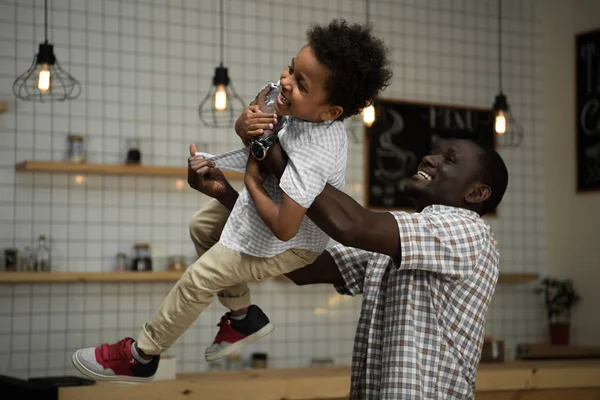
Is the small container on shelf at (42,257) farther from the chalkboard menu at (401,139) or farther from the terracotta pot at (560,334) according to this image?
the terracotta pot at (560,334)

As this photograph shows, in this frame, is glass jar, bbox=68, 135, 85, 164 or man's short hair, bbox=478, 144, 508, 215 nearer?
man's short hair, bbox=478, 144, 508, 215

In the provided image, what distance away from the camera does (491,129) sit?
6426 millimetres

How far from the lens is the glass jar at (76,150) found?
196 inches

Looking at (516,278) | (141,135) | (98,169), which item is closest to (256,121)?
(98,169)

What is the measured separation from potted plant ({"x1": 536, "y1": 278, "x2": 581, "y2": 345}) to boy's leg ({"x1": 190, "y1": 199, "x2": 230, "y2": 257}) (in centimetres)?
431

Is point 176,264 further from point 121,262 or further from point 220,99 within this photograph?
point 220,99

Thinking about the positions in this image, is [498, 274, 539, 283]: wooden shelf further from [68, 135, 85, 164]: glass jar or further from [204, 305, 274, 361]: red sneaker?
[204, 305, 274, 361]: red sneaker

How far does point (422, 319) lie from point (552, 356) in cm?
289

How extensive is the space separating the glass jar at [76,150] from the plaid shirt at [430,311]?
3.07 m

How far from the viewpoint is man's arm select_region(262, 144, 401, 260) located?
1.99 meters

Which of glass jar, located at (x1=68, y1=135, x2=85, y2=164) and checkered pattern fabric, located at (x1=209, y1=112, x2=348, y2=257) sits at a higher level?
glass jar, located at (x1=68, y1=135, x2=85, y2=164)

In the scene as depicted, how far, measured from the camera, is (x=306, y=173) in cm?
191

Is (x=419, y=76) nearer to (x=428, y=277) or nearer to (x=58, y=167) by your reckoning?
(x=58, y=167)

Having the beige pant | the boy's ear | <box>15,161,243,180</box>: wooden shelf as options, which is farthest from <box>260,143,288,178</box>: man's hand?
<box>15,161,243,180</box>: wooden shelf
